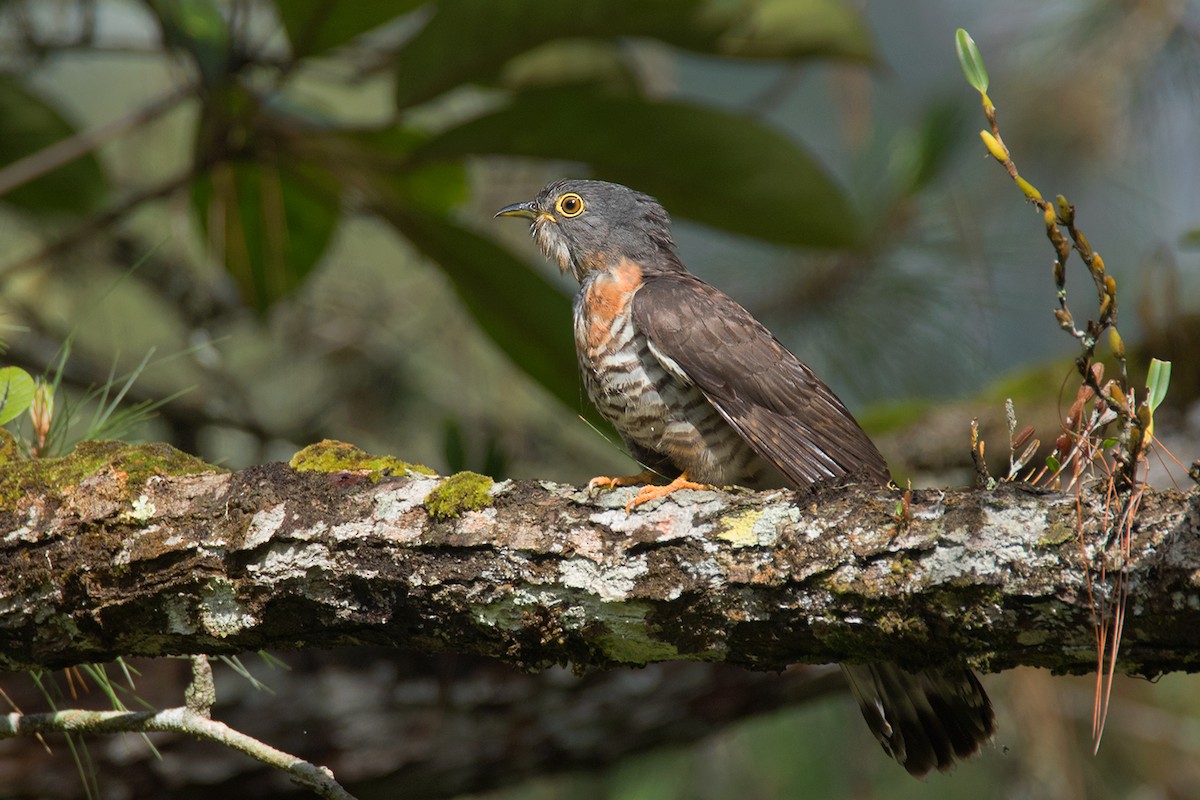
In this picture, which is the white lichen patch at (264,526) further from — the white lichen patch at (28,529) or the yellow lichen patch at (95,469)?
the white lichen patch at (28,529)

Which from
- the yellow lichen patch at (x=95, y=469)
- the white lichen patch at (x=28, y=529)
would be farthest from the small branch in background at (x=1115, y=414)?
the white lichen patch at (x=28, y=529)

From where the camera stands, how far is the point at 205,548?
6.96 ft

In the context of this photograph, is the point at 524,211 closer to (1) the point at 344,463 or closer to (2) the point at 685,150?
(2) the point at 685,150

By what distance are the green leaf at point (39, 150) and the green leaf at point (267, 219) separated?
424 mm

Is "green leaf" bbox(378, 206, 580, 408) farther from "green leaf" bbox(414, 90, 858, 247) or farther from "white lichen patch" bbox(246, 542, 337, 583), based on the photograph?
"white lichen patch" bbox(246, 542, 337, 583)

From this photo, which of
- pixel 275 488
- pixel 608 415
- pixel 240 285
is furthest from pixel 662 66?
pixel 275 488

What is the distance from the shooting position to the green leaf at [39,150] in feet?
14.4

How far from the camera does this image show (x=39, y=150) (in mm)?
4453

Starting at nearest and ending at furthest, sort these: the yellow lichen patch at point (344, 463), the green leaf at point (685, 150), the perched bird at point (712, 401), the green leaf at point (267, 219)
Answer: the yellow lichen patch at point (344, 463), the perched bird at point (712, 401), the green leaf at point (685, 150), the green leaf at point (267, 219)

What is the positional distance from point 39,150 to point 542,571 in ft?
11.6

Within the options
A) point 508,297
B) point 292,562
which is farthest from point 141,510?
point 508,297

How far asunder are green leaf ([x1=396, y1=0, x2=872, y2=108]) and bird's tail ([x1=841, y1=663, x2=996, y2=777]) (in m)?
2.31

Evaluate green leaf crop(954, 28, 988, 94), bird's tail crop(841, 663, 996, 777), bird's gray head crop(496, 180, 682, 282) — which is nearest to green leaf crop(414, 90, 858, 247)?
bird's gray head crop(496, 180, 682, 282)

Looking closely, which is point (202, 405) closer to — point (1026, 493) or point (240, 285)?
point (240, 285)
